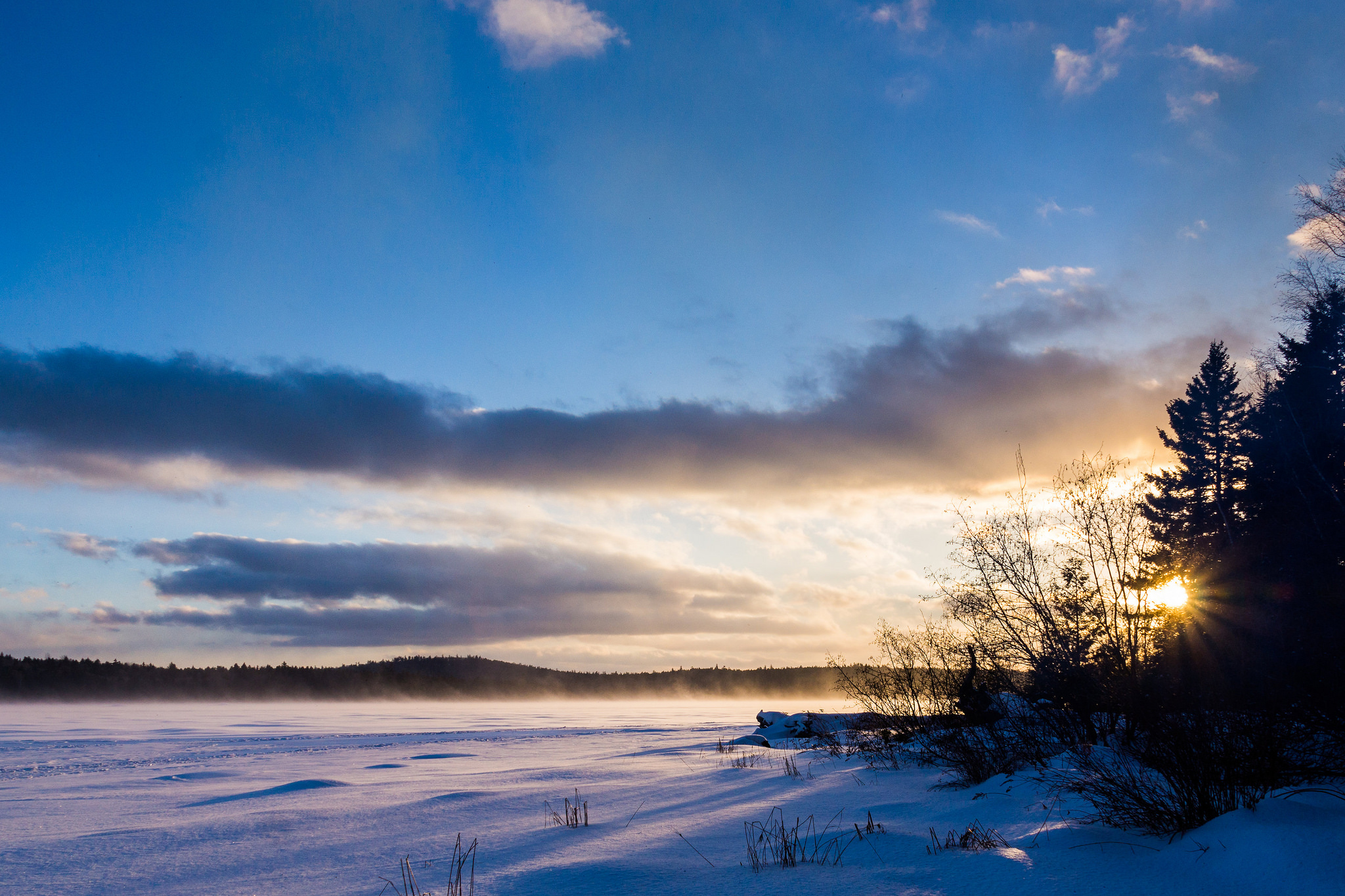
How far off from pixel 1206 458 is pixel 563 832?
80.5ft

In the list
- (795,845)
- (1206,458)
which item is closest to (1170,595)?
(795,845)

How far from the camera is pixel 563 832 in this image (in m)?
6.27

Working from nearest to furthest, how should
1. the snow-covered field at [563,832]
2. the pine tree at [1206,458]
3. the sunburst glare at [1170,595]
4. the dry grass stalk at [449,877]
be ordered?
the snow-covered field at [563,832] → the dry grass stalk at [449,877] → the sunburst glare at [1170,595] → the pine tree at [1206,458]

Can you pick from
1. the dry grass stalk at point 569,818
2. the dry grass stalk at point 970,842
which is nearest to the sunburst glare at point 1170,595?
the dry grass stalk at point 970,842

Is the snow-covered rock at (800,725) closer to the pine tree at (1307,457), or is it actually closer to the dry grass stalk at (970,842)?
the pine tree at (1307,457)

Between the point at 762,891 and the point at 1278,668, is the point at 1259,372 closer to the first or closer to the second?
the point at 1278,668

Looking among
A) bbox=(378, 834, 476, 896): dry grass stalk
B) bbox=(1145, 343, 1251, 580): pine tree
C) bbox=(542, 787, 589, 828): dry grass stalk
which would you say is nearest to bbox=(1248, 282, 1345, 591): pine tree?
bbox=(1145, 343, 1251, 580): pine tree

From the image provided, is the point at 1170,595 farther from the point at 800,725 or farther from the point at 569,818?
the point at 800,725

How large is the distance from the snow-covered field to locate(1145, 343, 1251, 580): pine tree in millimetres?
10470

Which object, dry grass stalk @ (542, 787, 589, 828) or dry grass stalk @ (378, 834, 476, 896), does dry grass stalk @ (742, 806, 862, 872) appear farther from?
dry grass stalk @ (378, 834, 476, 896)

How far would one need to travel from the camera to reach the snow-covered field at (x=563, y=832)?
13.5 feet

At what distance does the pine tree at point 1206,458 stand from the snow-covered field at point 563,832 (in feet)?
34.4

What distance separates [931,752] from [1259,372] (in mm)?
11438

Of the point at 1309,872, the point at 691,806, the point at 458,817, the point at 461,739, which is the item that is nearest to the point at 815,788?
the point at 691,806
